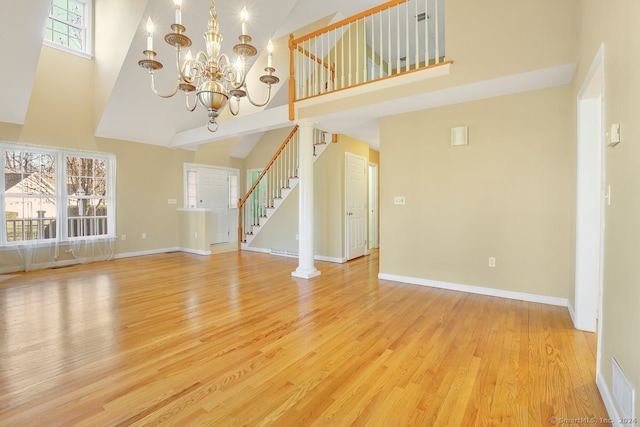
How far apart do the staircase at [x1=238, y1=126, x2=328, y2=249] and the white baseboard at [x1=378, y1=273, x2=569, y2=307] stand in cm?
298

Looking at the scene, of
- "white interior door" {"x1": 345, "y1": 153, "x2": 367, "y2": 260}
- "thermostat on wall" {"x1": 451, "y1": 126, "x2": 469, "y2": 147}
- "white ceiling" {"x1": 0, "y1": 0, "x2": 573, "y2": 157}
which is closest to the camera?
"thermostat on wall" {"x1": 451, "y1": 126, "x2": 469, "y2": 147}

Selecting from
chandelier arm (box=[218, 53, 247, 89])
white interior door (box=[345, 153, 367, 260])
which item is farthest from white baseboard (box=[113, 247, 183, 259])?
chandelier arm (box=[218, 53, 247, 89])

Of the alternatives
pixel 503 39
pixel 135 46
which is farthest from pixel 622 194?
pixel 135 46

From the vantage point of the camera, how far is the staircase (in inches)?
258

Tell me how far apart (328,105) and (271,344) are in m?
3.19

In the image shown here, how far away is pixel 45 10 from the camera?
3996 mm

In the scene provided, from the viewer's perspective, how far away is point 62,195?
5.57 m

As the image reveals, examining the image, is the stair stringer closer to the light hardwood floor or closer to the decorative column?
the decorative column

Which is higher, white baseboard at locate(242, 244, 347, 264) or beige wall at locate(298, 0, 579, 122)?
beige wall at locate(298, 0, 579, 122)

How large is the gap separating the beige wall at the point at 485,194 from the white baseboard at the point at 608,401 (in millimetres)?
1693

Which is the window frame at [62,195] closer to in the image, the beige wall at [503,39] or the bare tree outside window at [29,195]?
the bare tree outside window at [29,195]

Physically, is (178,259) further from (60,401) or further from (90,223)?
(60,401)

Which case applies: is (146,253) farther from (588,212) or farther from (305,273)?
(588,212)

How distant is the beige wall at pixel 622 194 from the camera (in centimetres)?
136
